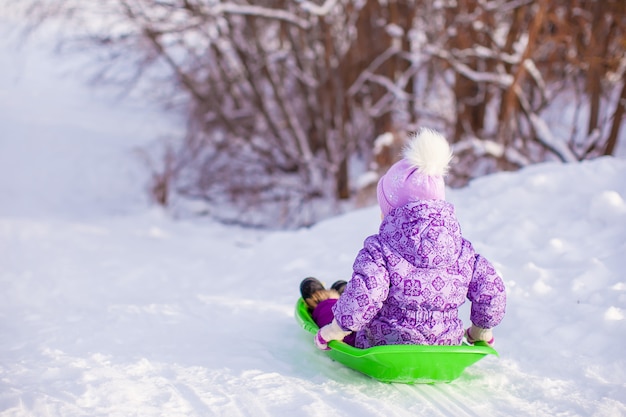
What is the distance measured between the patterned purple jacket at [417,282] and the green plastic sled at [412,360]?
0.33ft

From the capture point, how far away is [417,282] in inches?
98.2

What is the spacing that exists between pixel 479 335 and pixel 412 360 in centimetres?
43

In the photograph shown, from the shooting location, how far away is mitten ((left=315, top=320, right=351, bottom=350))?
8.56 ft

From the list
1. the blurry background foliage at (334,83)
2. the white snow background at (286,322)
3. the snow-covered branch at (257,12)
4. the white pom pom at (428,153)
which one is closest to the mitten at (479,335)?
the white snow background at (286,322)

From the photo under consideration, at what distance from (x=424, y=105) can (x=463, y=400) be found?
28.8 ft

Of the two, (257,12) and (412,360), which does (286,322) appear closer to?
(412,360)

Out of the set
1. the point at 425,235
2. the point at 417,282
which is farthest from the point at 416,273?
the point at 425,235

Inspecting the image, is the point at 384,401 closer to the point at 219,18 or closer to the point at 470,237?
the point at 470,237

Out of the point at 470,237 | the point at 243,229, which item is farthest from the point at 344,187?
the point at 470,237

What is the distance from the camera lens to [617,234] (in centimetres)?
375

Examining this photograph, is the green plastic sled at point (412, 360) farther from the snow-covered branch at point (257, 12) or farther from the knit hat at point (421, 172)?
the snow-covered branch at point (257, 12)

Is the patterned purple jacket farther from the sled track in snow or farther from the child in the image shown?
the sled track in snow

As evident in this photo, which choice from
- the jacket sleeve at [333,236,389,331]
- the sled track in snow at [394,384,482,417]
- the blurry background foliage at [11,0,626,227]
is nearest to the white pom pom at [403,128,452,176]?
the jacket sleeve at [333,236,389,331]

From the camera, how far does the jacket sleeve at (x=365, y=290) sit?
2443 mm
